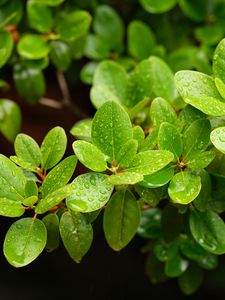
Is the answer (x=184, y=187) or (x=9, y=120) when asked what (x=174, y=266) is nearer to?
(x=184, y=187)

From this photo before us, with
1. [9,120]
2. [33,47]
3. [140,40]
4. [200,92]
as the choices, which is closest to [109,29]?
[140,40]

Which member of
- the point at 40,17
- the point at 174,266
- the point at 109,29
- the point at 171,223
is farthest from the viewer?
the point at 109,29

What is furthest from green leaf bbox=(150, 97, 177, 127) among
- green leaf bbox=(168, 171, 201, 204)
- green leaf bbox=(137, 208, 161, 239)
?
green leaf bbox=(137, 208, 161, 239)

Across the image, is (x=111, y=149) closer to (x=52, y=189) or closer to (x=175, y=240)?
(x=52, y=189)

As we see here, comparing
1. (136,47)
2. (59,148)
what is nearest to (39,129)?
(136,47)

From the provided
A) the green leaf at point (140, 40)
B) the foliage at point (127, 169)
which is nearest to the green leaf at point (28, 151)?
the foliage at point (127, 169)
